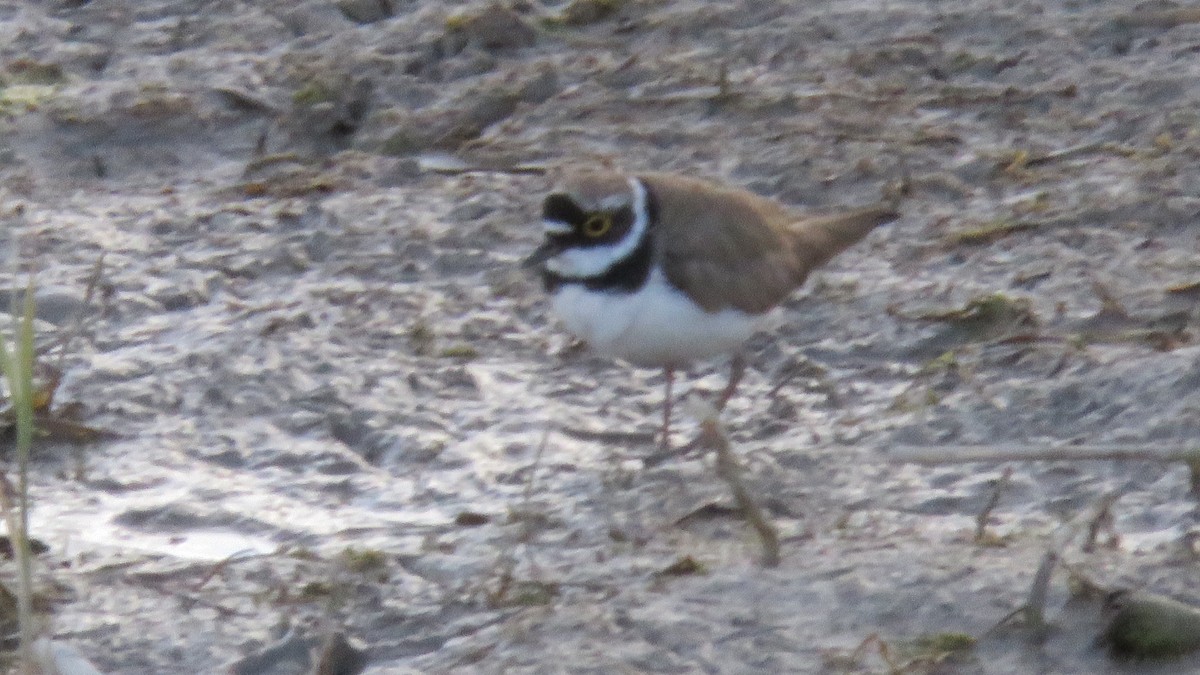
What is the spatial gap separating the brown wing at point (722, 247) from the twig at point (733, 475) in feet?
4.00

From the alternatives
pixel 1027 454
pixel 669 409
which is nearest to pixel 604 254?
pixel 669 409

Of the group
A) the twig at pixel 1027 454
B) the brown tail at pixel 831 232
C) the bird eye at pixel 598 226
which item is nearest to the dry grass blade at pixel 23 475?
the twig at pixel 1027 454

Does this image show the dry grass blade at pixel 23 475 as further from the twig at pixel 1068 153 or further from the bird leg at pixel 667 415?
the twig at pixel 1068 153

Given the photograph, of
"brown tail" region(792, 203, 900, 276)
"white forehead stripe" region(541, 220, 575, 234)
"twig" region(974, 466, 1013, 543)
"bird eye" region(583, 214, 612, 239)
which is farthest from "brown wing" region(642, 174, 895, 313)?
"twig" region(974, 466, 1013, 543)

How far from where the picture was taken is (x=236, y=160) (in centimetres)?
740

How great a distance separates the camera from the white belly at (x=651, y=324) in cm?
531

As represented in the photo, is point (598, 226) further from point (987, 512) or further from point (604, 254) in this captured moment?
point (987, 512)

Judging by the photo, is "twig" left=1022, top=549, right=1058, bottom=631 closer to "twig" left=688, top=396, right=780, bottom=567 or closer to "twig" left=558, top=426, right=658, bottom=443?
"twig" left=688, top=396, right=780, bottom=567

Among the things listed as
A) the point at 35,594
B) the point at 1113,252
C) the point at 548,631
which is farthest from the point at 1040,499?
the point at 35,594

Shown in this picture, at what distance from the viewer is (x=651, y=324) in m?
5.31

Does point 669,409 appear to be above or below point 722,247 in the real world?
below

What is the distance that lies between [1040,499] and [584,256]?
1.47 metres

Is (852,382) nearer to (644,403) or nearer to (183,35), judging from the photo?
(644,403)

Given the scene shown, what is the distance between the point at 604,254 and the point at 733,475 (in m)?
1.60
